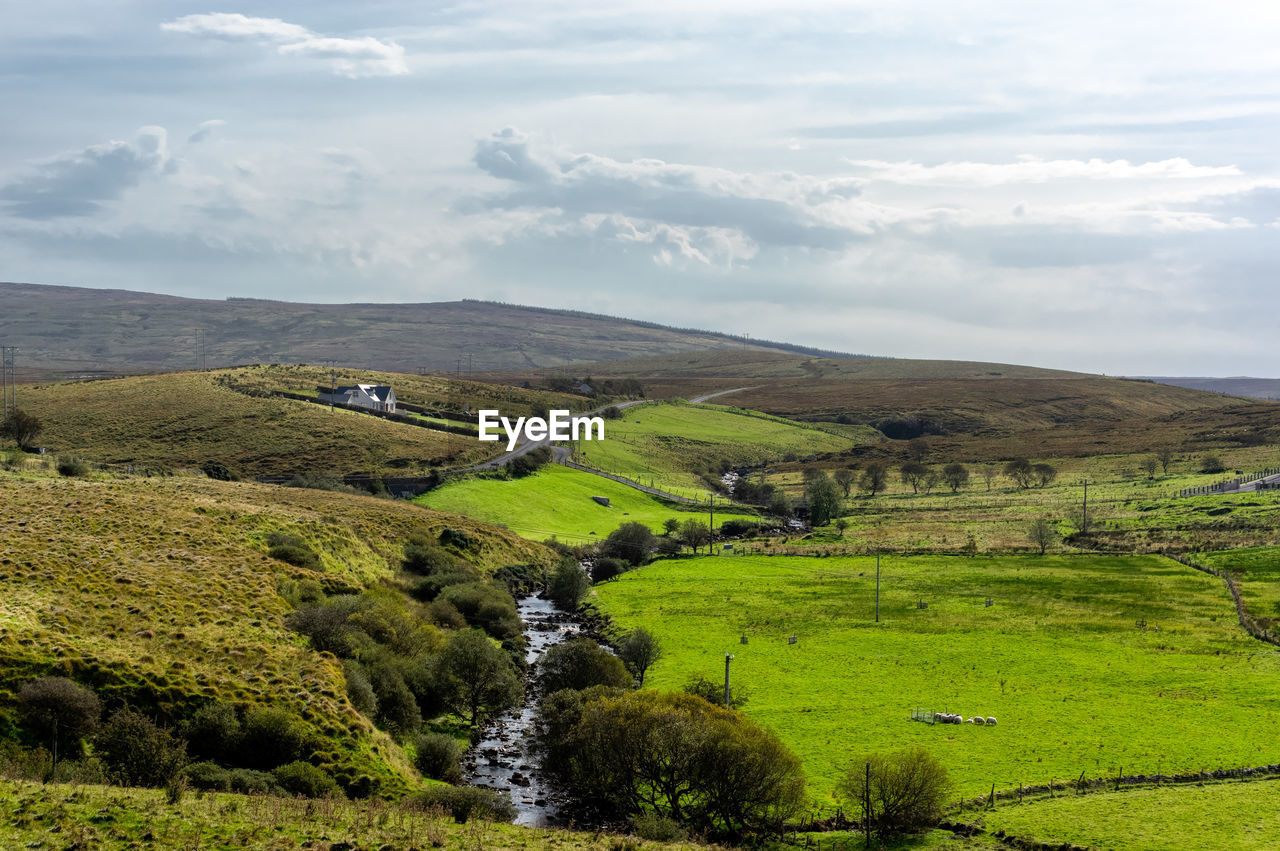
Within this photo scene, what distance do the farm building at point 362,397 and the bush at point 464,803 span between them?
435 ft

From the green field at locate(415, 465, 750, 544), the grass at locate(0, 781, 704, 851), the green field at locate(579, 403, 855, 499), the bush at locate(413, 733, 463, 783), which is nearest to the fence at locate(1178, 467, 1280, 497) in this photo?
the green field at locate(415, 465, 750, 544)

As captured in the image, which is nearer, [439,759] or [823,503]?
[439,759]

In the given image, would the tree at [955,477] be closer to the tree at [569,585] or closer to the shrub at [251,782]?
the tree at [569,585]

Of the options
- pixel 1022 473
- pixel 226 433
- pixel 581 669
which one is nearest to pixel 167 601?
pixel 581 669

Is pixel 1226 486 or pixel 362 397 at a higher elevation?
pixel 362 397

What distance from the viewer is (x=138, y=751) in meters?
37.1

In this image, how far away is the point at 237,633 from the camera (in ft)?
165

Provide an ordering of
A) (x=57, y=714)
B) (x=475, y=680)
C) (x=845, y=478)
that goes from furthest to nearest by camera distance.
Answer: (x=845, y=478), (x=475, y=680), (x=57, y=714)

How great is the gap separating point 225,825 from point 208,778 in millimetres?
6787

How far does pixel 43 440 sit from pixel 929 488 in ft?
407

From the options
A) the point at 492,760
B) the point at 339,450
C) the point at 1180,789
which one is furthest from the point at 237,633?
the point at 339,450

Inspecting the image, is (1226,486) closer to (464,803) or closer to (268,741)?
(464,803)

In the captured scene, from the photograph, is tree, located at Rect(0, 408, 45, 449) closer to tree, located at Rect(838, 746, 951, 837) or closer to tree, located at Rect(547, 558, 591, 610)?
tree, located at Rect(547, 558, 591, 610)

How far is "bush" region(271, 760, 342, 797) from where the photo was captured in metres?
38.4
